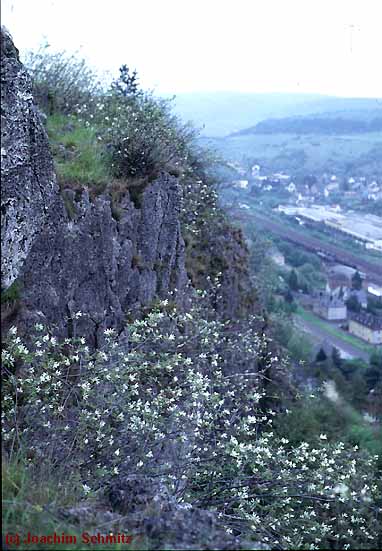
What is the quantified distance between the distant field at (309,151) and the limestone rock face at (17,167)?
1739cm

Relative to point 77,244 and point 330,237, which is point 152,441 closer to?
point 77,244

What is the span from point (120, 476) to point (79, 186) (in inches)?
141

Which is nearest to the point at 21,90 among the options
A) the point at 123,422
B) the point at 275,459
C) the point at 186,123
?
the point at 123,422

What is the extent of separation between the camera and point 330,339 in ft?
55.9

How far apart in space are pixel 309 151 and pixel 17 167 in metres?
22.1

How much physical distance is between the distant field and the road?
637 cm

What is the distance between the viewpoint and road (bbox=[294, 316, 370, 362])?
52.3 feet

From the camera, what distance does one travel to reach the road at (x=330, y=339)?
15930 millimetres

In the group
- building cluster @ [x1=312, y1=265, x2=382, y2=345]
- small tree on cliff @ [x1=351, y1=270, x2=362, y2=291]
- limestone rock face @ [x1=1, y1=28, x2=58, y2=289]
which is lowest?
building cluster @ [x1=312, y1=265, x2=382, y2=345]

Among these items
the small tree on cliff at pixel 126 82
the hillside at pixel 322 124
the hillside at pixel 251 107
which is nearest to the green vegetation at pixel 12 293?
the small tree on cliff at pixel 126 82

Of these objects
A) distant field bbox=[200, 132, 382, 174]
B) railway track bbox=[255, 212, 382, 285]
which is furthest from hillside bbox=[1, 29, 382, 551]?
distant field bbox=[200, 132, 382, 174]

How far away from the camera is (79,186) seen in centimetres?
707

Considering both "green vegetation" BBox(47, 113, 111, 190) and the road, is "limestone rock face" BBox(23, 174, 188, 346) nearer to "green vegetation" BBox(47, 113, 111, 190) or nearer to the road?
"green vegetation" BBox(47, 113, 111, 190)

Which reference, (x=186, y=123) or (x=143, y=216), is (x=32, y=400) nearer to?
(x=143, y=216)
